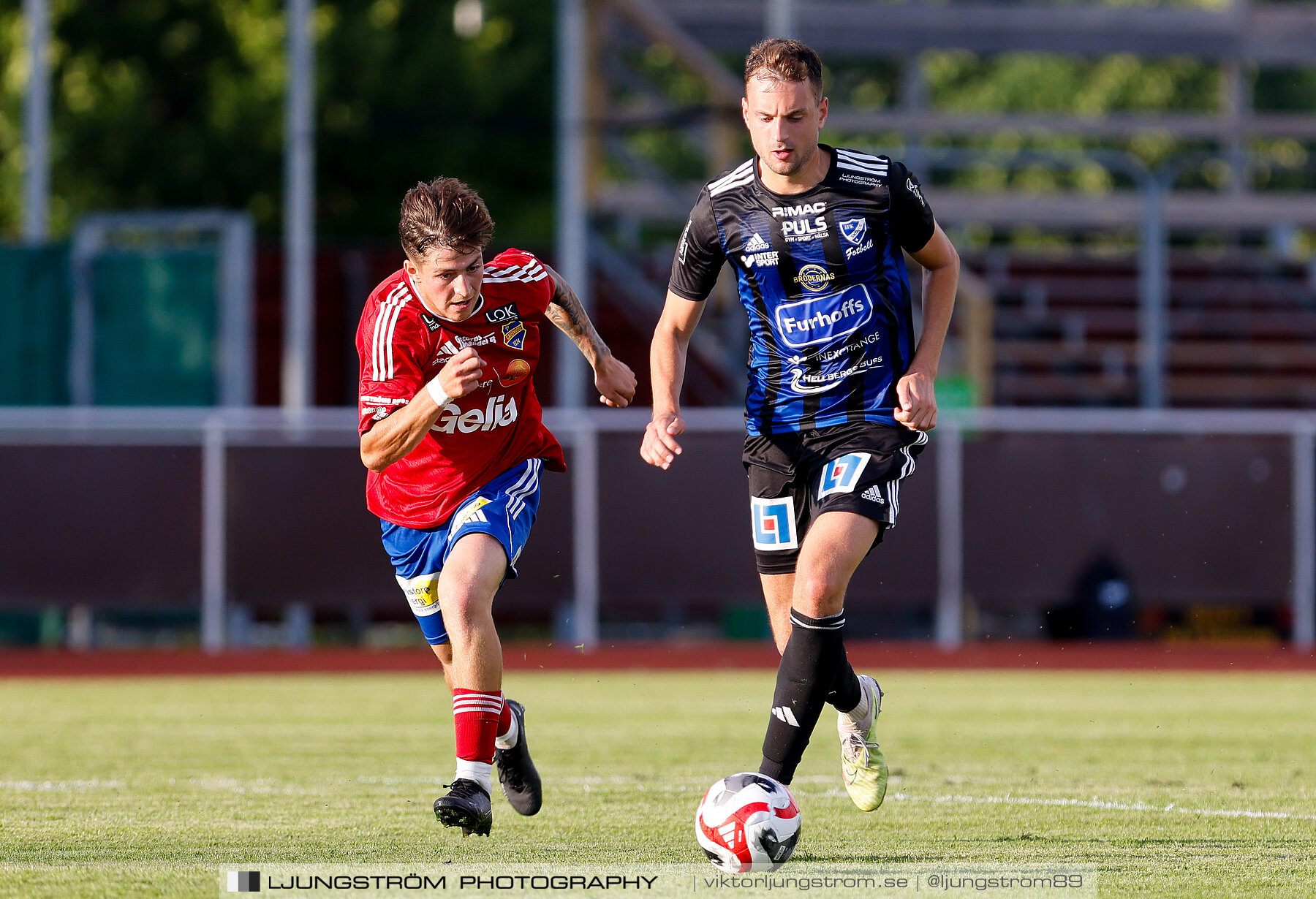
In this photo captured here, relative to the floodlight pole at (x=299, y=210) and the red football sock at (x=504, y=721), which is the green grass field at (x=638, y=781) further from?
the floodlight pole at (x=299, y=210)

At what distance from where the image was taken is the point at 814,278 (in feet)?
19.1

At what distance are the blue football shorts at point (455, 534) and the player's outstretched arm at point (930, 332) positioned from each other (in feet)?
4.01

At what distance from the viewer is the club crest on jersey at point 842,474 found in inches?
226

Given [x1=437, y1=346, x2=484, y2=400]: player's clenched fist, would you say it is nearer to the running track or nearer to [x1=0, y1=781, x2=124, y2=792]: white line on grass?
[x1=0, y1=781, x2=124, y2=792]: white line on grass

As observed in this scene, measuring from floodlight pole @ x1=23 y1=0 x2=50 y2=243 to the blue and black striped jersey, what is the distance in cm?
1450

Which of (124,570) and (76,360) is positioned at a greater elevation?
(76,360)

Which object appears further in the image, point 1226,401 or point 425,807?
point 1226,401

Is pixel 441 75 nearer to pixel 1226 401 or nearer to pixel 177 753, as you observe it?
pixel 1226 401

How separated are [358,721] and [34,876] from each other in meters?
5.33

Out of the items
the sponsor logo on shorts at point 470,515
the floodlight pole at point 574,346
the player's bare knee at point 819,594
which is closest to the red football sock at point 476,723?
the sponsor logo on shorts at point 470,515

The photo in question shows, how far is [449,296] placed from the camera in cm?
575

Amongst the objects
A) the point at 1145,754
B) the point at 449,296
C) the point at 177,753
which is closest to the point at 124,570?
the point at 177,753

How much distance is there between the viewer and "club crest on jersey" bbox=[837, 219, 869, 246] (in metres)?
5.79

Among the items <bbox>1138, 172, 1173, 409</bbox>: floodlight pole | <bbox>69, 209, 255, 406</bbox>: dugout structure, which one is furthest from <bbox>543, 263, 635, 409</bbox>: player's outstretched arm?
<bbox>1138, 172, 1173, 409</bbox>: floodlight pole
